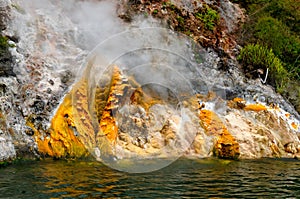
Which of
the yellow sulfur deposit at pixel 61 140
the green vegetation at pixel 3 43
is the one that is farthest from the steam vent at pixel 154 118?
the green vegetation at pixel 3 43

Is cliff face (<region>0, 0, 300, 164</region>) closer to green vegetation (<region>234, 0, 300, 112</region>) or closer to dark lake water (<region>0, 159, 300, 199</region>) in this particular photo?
green vegetation (<region>234, 0, 300, 112</region>)

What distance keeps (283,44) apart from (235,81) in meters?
5.25

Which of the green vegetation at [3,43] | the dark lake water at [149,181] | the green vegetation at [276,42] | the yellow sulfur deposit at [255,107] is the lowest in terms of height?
the dark lake water at [149,181]

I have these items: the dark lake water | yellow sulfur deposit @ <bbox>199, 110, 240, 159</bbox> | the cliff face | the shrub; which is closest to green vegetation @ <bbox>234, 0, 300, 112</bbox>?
the shrub

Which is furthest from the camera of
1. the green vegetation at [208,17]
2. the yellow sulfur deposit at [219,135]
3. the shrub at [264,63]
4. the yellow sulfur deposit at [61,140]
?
the green vegetation at [208,17]

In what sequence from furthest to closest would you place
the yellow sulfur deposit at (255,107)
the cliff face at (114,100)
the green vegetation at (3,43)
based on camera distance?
1. the yellow sulfur deposit at (255,107)
2. the green vegetation at (3,43)
3. the cliff face at (114,100)

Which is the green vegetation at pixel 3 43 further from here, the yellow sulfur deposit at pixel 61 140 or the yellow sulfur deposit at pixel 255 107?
the yellow sulfur deposit at pixel 255 107

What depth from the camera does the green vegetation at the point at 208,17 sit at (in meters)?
18.8

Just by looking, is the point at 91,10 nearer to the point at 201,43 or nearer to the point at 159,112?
the point at 201,43

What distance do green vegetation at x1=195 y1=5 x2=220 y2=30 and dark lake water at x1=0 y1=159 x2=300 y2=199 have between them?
9.43 meters

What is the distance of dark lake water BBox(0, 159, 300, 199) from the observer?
743 centimetres

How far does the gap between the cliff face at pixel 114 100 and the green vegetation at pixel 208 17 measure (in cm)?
113

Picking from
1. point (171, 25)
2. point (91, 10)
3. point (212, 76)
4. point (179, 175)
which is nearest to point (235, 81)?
point (212, 76)

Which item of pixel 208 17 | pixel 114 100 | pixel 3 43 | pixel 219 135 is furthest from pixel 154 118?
pixel 208 17
